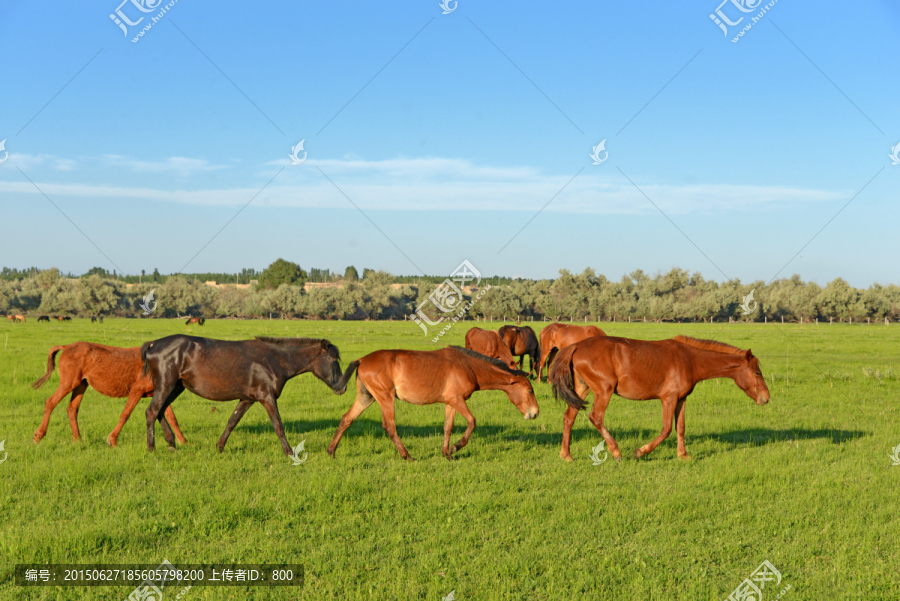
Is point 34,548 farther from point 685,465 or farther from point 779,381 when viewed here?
point 779,381

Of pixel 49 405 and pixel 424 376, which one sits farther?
pixel 49 405

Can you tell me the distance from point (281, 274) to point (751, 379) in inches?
6280

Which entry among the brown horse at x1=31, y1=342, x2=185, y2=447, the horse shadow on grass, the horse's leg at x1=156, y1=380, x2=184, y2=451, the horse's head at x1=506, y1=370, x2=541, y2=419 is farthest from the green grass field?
the horse's head at x1=506, y1=370, x2=541, y2=419

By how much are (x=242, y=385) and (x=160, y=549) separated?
395 cm

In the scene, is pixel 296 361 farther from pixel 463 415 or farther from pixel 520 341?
pixel 520 341

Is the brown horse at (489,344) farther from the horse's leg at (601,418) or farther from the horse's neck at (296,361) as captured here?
the horse's neck at (296,361)

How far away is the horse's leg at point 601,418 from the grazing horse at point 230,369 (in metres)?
3.83

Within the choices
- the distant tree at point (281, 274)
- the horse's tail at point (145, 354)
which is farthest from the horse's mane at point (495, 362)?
the distant tree at point (281, 274)

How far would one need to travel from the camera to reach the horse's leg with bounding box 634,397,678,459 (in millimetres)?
9734

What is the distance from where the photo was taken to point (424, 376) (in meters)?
9.65

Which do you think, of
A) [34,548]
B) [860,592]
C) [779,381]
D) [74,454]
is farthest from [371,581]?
[779,381]

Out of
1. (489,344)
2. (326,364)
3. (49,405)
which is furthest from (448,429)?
(489,344)

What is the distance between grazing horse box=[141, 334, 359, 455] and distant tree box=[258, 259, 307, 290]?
152485 mm

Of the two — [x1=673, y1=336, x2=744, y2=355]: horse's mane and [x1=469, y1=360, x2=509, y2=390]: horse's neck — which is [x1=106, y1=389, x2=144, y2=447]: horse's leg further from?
[x1=673, y1=336, x2=744, y2=355]: horse's mane
